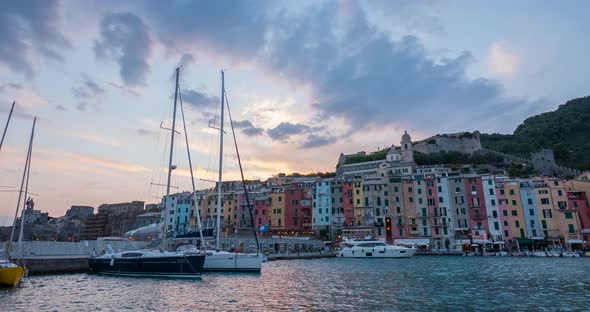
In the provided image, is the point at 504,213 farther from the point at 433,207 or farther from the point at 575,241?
the point at 433,207

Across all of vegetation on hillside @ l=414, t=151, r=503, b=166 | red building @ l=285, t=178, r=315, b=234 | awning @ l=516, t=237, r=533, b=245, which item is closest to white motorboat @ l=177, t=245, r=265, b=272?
red building @ l=285, t=178, r=315, b=234

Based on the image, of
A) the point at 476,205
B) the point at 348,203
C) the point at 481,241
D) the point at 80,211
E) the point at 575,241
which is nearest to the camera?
the point at 575,241

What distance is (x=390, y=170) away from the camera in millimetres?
Result: 84562

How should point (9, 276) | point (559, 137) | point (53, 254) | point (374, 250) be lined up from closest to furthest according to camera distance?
point (9, 276) → point (53, 254) → point (374, 250) → point (559, 137)

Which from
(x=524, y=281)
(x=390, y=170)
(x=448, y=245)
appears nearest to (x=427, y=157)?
(x=390, y=170)

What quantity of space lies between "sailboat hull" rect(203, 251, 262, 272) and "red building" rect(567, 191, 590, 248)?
2451 inches

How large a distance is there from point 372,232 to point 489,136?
107364mm

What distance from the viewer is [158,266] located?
1067 inches

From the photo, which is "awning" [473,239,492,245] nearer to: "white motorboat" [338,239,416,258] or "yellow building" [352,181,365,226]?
"white motorboat" [338,239,416,258]

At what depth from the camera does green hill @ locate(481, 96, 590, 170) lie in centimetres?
10831

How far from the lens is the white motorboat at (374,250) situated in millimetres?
55531

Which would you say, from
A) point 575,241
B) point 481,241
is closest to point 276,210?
point 481,241

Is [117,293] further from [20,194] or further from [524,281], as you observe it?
[524,281]

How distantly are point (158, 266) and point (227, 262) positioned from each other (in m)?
5.61
